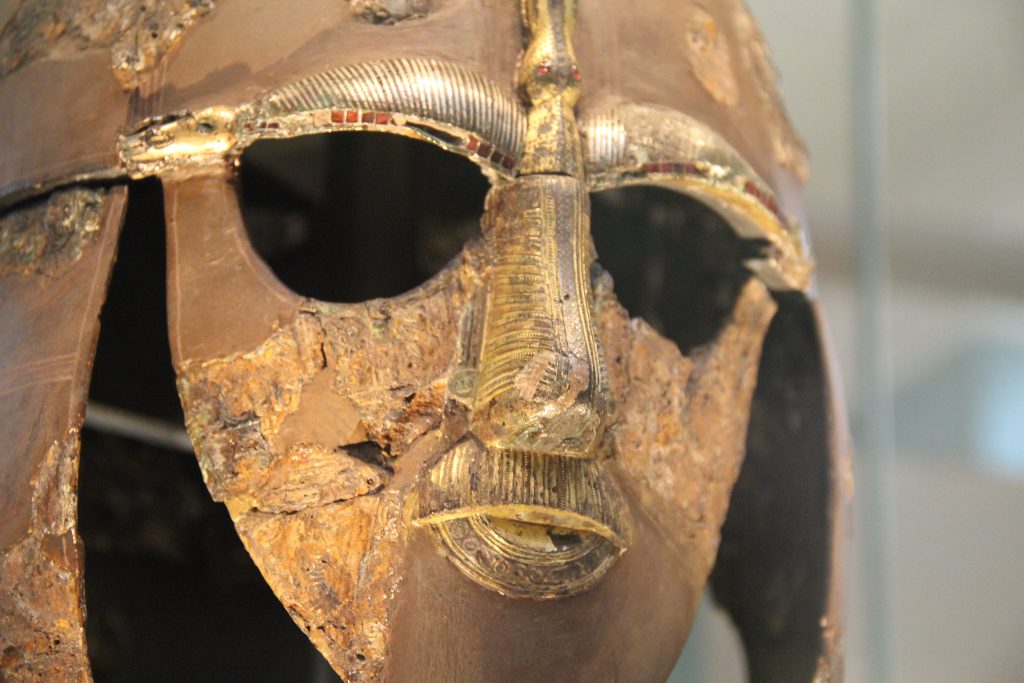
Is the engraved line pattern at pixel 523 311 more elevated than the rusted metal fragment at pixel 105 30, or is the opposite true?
the rusted metal fragment at pixel 105 30

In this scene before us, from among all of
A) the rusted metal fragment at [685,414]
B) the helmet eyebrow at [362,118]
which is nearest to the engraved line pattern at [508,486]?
the rusted metal fragment at [685,414]

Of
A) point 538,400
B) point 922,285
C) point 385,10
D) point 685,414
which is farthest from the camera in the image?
point 922,285

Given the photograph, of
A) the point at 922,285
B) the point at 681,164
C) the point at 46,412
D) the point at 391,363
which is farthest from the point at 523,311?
the point at 922,285

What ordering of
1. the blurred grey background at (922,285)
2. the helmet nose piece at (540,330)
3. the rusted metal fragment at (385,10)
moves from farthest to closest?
the blurred grey background at (922,285)
the rusted metal fragment at (385,10)
the helmet nose piece at (540,330)

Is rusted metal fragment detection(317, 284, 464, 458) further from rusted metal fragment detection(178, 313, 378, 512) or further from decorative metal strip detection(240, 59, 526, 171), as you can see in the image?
decorative metal strip detection(240, 59, 526, 171)

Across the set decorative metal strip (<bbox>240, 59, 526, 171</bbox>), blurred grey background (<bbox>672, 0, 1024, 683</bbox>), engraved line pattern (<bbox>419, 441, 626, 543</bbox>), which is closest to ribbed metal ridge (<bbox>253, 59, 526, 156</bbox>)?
decorative metal strip (<bbox>240, 59, 526, 171</bbox>)

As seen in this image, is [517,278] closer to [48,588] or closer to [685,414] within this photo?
[685,414]

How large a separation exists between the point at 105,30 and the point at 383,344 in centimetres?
43

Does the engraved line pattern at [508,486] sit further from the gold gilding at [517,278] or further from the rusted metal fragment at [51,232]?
the rusted metal fragment at [51,232]

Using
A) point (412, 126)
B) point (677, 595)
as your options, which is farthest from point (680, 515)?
point (412, 126)

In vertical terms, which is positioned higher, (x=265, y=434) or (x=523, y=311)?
(x=523, y=311)

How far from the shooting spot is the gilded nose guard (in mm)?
1036

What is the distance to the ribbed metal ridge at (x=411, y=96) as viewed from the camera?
42.3 inches

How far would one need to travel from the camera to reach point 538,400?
1.02 meters
